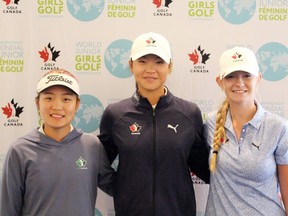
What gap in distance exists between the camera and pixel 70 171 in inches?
67.8

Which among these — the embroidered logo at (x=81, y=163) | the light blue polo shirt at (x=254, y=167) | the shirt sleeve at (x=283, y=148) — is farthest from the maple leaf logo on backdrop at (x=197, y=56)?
the embroidered logo at (x=81, y=163)

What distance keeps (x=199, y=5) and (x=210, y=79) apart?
0.49 m

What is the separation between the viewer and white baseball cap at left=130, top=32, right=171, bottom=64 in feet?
6.05

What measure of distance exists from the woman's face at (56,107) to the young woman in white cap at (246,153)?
2.57ft

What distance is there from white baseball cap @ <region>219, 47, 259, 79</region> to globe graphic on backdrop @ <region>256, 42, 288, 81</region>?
0.53 meters

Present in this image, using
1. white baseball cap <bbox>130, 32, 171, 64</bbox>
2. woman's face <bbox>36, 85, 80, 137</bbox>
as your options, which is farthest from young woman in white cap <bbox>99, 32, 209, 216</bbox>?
woman's face <bbox>36, 85, 80, 137</bbox>

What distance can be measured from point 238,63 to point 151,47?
469 millimetres

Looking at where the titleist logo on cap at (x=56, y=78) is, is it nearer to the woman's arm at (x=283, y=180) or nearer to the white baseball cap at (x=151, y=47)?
the white baseball cap at (x=151, y=47)

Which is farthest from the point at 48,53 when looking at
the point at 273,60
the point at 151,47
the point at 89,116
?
the point at 273,60

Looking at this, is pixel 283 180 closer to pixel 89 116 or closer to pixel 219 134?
pixel 219 134

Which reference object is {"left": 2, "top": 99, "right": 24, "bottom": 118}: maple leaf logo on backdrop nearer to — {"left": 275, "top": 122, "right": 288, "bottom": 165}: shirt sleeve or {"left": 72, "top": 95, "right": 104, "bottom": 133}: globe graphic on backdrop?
{"left": 72, "top": 95, "right": 104, "bottom": 133}: globe graphic on backdrop

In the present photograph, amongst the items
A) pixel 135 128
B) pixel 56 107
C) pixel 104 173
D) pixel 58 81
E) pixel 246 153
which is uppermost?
pixel 58 81

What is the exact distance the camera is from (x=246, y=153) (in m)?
1.68

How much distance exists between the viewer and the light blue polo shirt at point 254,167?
1.67 meters
